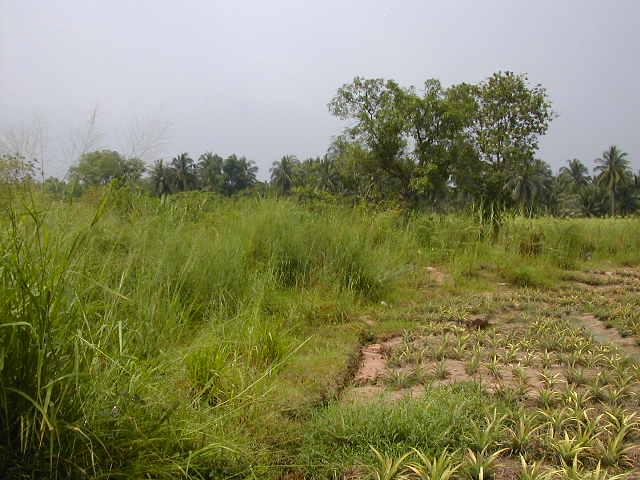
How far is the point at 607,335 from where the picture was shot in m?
3.94

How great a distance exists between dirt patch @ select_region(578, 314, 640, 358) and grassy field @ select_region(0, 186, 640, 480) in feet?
0.09

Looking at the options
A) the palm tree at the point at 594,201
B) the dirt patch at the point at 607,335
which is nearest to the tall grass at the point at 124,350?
the dirt patch at the point at 607,335

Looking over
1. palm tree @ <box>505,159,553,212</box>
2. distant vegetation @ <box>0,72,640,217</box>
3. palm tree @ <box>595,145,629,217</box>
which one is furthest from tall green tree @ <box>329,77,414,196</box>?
palm tree @ <box>595,145,629,217</box>

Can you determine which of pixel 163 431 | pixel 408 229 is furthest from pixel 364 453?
pixel 408 229

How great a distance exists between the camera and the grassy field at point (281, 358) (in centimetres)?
161

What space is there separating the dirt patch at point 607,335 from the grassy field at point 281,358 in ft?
0.09

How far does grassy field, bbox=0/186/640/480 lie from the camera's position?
1.61 metres

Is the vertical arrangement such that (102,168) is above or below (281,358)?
above

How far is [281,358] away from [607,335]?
265 cm

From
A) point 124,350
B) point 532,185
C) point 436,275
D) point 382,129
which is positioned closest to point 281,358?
point 124,350

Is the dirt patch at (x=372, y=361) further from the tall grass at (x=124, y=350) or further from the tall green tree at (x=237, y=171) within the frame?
the tall green tree at (x=237, y=171)

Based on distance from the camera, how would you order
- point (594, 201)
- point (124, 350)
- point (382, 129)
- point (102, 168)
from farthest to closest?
Result: point (594, 201) → point (382, 129) → point (102, 168) → point (124, 350)

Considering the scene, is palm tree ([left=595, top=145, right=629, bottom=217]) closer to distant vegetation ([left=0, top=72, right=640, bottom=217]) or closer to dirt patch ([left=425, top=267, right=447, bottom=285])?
distant vegetation ([left=0, top=72, right=640, bottom=217])

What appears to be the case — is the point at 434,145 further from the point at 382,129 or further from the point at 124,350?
the point at 124,350
